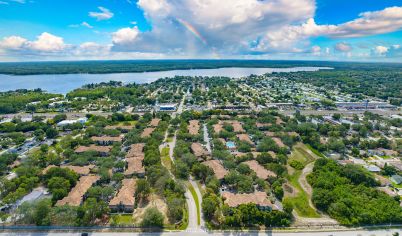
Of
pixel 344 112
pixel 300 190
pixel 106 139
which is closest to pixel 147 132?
pixel 106 139

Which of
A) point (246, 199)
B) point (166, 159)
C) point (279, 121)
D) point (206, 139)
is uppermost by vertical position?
point (279, 121)

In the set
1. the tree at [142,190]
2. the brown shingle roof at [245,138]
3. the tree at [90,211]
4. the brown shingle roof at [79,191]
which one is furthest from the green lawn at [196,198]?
the brown shingle roof at [245,138]

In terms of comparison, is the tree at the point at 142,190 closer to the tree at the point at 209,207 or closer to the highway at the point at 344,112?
the tree at the point at 209,207

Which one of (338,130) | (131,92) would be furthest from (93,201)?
(131,92)

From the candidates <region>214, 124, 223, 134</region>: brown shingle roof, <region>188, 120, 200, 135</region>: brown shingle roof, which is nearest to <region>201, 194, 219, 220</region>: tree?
<region>188, 120, 200, 135</region>: brown shingle roof

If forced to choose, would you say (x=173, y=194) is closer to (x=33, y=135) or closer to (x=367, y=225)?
(x=367, y=225)

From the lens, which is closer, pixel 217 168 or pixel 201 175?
pixel 201 175

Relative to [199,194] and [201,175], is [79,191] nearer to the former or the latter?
[199,194]
